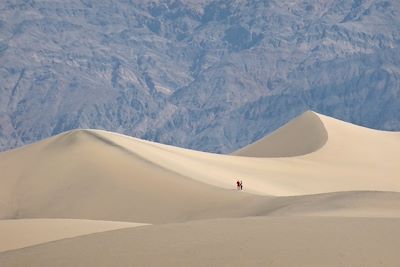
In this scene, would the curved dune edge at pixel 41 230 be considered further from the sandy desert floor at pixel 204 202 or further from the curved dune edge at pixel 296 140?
the curved dune edge at pixel 296 140

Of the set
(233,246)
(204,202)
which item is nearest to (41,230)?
(233,246)

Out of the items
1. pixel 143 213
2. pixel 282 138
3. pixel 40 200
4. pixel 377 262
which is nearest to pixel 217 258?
pixel 377 262

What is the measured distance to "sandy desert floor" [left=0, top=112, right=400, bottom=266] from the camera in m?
16.0

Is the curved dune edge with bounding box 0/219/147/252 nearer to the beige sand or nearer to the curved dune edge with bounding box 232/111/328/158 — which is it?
the beige sand

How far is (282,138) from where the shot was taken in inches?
2940

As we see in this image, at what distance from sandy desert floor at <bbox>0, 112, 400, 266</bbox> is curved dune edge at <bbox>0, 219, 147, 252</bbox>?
4 centimetres

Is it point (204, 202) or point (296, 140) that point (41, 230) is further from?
point (296, 140)

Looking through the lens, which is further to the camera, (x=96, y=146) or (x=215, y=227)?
(x=96, y=146)

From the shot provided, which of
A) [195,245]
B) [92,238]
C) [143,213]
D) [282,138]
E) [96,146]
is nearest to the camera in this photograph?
[195,245]

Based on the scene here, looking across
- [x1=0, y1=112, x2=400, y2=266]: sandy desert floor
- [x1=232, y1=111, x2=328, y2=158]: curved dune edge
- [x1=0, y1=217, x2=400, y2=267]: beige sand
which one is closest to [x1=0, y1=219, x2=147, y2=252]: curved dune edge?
[x1=0, y1=112, x2=400, y2=266]: sandy desert floor

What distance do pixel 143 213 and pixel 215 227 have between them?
78.2 feet

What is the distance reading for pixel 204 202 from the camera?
40.2 m

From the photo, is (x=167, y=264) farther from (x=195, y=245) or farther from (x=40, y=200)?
(x=40, y=200)

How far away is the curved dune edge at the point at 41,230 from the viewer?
22688 mm
